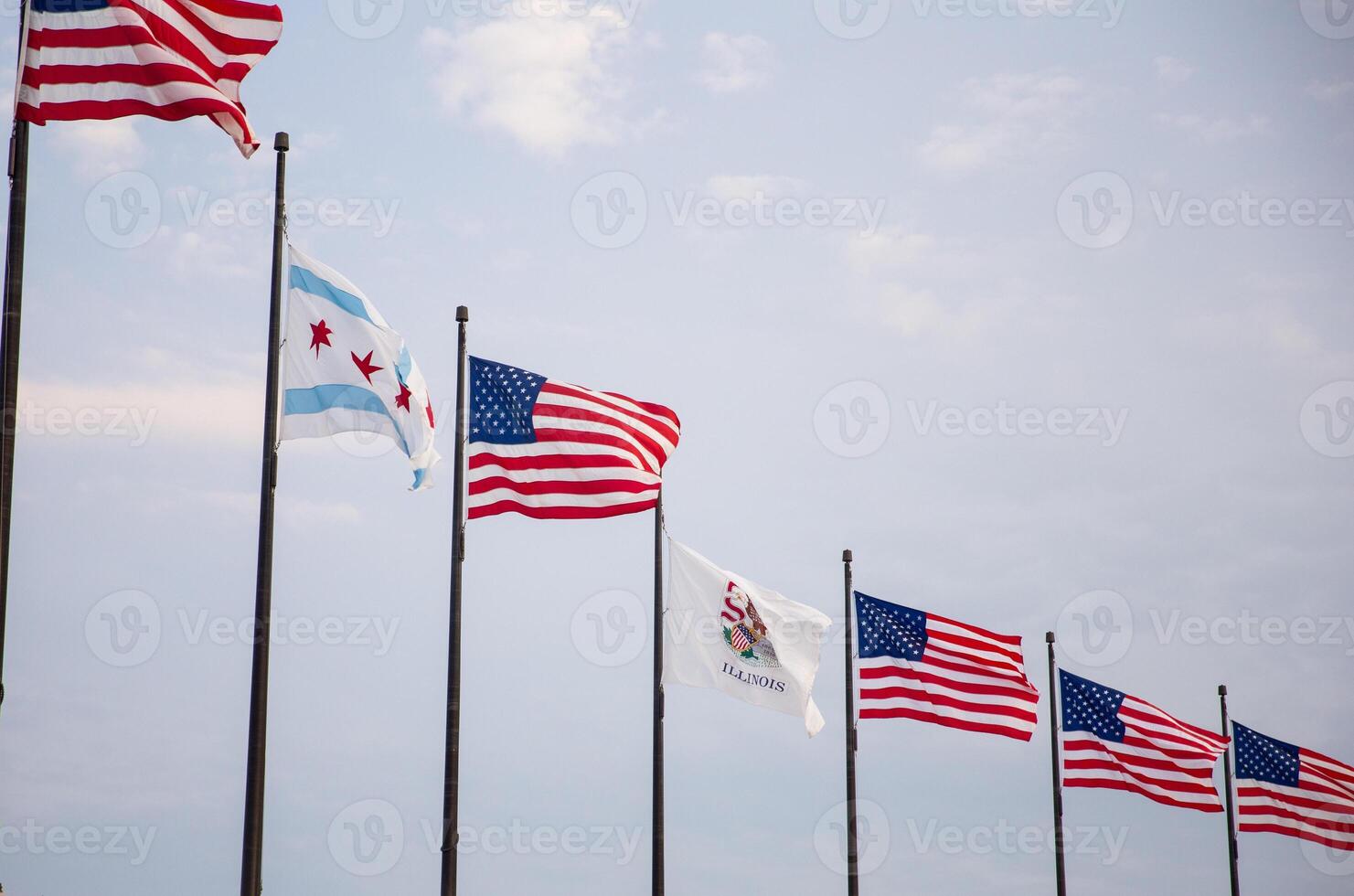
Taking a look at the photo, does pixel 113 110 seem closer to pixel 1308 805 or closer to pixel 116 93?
pixel 116 93

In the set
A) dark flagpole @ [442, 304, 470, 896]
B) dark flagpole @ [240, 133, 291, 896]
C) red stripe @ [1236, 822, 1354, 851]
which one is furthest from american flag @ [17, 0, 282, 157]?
red stripe @ [1236, 822, 1354, 851]

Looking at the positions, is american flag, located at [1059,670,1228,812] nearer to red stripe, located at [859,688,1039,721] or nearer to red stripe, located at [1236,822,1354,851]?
red stripe, located at [1236,822,1354,851]

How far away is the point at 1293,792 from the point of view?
3666cm

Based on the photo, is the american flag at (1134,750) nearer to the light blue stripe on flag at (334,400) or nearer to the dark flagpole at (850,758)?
the dark flagpole at (850,758)

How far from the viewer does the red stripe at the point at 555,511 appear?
22062 mm

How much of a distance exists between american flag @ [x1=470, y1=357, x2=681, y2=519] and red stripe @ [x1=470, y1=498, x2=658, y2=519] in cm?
1

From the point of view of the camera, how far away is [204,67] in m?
16.1

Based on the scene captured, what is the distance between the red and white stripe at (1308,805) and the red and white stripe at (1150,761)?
3.75m

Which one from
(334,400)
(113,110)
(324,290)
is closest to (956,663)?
(334,400)

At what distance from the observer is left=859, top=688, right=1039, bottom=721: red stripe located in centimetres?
2966

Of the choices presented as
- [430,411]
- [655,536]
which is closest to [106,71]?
[430,411]

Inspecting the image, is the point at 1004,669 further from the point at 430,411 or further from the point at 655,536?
the point at 430,411

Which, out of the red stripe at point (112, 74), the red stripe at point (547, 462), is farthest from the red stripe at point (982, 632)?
the red stripe at point (112, 74)

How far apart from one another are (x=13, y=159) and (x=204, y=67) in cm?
232
